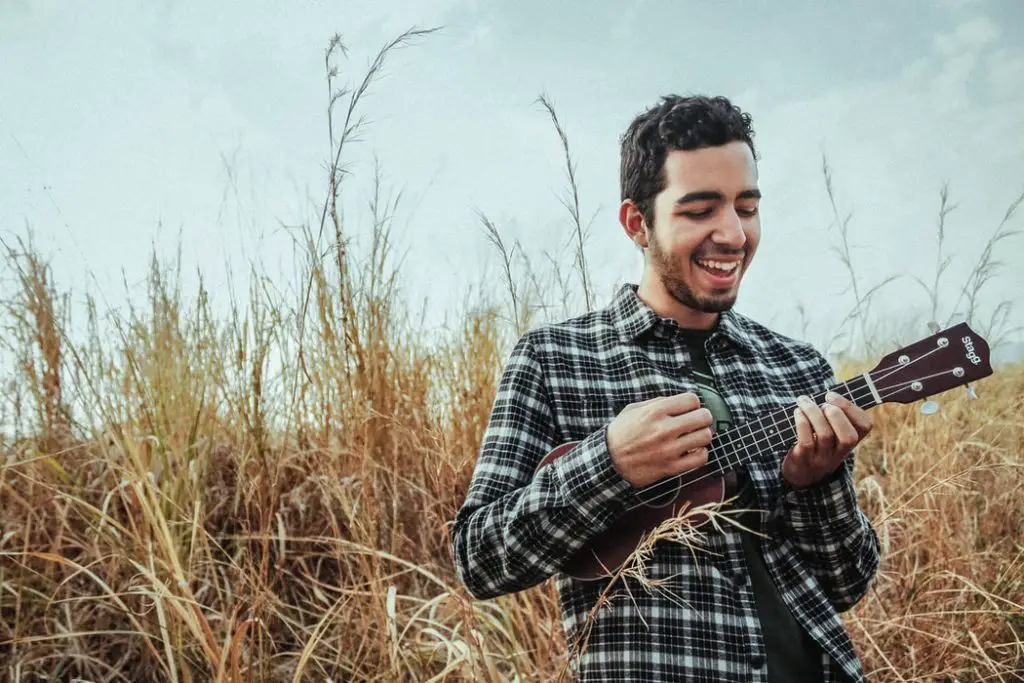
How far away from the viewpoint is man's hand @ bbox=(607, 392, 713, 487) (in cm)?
116

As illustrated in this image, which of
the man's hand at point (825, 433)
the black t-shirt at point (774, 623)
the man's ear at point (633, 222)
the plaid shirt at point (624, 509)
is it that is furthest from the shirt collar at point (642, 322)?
the man's hand at point (825, 433)

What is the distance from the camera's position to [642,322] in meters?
1.52

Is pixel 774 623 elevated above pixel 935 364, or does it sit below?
below

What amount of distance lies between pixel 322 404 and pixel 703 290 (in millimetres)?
1458

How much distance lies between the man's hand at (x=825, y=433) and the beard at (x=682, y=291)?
275 millimetres

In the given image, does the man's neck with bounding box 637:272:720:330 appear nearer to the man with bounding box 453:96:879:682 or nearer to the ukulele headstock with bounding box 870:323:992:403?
the man with bounding box 453:96:879:682

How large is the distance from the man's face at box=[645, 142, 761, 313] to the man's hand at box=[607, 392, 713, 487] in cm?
34

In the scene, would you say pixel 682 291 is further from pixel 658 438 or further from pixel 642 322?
pixel 658 438

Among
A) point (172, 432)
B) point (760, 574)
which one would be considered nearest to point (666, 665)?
point (760, 574)

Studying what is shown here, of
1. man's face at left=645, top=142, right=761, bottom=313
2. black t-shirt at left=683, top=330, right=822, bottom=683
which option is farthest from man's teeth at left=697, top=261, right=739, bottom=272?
black t-shirt at left=683, top=330, right=822, bottom=683

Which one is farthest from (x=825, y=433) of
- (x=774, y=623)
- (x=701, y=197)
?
(x=701, y=197)

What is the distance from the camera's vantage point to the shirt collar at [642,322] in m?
1.51

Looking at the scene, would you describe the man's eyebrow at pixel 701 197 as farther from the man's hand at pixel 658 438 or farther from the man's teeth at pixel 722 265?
the man's hand at pixel 658 438

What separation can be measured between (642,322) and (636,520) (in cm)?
40
